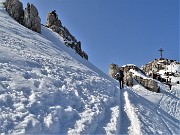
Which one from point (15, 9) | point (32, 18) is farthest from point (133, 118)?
point (15, 9)

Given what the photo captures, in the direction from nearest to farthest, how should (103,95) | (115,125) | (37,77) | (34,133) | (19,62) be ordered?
(34,133) → (115,125) → (37,77) → (19,62) → (103,95)

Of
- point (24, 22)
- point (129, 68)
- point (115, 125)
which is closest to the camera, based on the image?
point (115, 125)

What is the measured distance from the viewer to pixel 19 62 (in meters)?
20.6

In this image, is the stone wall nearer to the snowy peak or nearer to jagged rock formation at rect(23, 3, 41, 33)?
jagged rock formation at rect(23, 3, 41, 33)

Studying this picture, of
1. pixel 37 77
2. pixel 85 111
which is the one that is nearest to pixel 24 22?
pixel 37 77

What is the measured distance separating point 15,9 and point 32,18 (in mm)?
2732

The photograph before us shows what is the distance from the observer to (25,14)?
4541 centimetres

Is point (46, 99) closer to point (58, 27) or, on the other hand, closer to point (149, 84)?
point (149, 84)

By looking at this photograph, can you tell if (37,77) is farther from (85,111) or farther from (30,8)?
(30,8)

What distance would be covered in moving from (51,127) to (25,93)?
294 cm

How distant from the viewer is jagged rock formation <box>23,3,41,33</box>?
43.7 m

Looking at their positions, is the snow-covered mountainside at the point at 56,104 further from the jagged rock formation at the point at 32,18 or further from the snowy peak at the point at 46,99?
the jagged rock formation at the point at 32,18

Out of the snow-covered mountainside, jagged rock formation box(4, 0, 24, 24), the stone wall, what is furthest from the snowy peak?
the stone wall

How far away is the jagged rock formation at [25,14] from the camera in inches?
1725
